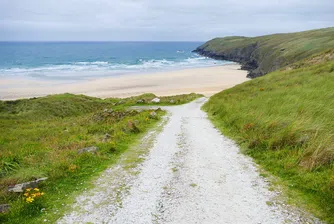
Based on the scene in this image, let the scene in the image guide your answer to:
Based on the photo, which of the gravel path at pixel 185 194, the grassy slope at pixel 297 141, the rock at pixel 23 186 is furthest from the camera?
the rock at pixel 23 186

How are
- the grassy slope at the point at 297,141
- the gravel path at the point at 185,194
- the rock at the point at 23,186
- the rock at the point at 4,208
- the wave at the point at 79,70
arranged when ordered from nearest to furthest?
the gravel path at the point at 185,194
the rock at the point at 4,208
the grassy slope at the point at 297,141
the rock at the point at 23,186
the wave at the point at 79,70

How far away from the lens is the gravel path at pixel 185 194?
20.5ft

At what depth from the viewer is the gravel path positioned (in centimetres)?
623

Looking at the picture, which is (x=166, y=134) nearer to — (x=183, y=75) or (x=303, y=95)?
(x=303, y=95)

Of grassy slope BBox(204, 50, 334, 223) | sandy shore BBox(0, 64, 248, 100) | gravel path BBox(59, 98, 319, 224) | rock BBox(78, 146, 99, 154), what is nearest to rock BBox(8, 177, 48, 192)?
gravel path BBox(59, 98, 319, 224)

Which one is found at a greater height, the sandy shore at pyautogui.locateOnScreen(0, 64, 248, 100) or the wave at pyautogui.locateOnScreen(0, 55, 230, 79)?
the wave at pyautogui.locateOnScreen(0, 55, 230, 79)

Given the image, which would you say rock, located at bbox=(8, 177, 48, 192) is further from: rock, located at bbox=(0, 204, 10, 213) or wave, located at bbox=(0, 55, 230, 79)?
wave, located at bbox=(0, 55, 230, 79)

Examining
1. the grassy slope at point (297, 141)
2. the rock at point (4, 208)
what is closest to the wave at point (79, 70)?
the grassy slope at point (297, 141)

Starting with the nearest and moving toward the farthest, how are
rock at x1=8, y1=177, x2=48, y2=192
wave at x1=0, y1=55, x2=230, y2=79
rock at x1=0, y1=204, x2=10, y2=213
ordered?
rock at x1=0, y1=204, x2=10, y2=213, rock at x1=8, y1=177, x2=48, y2=192, wave at x1=0, y1=55, x2=230, y2=79

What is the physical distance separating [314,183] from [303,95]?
10.6 meters

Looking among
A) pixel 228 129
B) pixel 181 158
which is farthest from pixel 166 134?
pixel 181 158

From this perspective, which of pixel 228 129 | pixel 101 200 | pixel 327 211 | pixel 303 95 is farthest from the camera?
pixel 303 95

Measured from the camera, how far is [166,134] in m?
15.1

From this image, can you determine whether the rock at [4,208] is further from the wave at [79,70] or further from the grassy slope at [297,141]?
the wave at [79,70]
